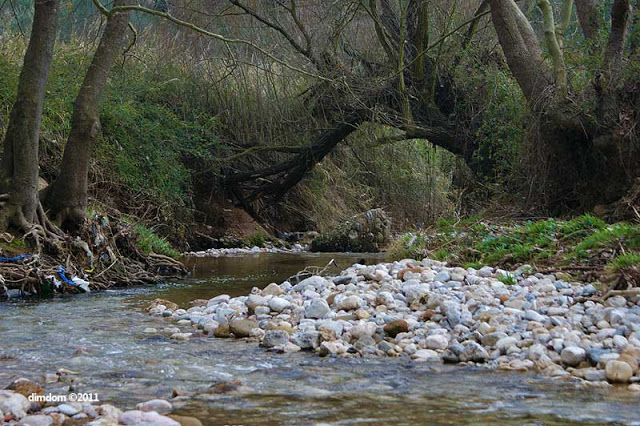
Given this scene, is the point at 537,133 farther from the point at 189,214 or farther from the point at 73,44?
the point at 73,44

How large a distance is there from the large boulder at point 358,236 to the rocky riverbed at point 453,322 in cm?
757

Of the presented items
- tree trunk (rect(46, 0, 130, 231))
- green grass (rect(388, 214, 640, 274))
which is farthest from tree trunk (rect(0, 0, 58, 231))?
green grass (rect(388, 214, 640, 274))

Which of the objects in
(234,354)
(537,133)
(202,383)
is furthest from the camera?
(537,133)

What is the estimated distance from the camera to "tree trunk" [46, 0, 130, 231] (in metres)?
9.30

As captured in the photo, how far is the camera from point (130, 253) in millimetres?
10055

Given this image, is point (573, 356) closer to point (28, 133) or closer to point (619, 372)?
point (619, 372)

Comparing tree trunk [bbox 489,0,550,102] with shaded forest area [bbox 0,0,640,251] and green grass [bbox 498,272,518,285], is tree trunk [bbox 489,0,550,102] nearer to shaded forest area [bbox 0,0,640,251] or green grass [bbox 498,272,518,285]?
shaded forest area [bbox 0,0,640,251]

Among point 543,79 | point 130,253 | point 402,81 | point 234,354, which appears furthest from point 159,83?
point 234,354

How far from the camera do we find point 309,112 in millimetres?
15273

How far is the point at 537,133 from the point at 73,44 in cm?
819

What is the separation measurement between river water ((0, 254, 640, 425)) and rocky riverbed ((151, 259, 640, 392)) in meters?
0.22

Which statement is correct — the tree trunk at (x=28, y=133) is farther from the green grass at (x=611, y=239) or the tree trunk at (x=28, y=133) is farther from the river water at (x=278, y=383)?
the green grass at (x=611, y=239)

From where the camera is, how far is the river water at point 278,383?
3.57m

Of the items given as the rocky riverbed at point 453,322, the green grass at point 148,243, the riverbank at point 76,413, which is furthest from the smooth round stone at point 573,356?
the green grass at point 148,243
